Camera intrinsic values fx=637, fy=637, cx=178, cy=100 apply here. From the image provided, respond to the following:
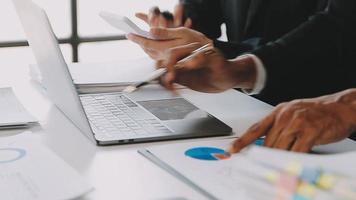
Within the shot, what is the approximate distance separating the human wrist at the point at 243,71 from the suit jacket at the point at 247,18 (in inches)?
12.6

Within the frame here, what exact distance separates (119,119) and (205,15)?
873 millimetres

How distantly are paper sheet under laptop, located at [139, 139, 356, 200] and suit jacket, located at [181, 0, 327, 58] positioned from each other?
2.35ft

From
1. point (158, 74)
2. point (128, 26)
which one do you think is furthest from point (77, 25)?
point (158, 74)

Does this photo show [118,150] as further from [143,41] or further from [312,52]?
[312,52]

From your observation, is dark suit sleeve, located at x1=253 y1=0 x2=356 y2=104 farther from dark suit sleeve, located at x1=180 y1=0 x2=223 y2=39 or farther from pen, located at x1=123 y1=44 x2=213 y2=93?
dark suit sleeve, located at x1=180 y1=0 x2=223 y2=39

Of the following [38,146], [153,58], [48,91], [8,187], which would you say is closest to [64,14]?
[153,58]

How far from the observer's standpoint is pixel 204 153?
114cm

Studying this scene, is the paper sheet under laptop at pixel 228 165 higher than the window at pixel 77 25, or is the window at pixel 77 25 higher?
the paper sheet under laptop at pixel 228 165

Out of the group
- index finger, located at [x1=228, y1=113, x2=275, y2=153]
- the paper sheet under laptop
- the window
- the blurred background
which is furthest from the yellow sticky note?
the window

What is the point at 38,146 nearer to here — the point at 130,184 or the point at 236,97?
the point at 130,184

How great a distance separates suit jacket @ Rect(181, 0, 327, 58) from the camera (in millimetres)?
1851

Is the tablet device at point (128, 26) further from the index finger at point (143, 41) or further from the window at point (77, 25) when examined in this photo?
the window at point (77, 25)

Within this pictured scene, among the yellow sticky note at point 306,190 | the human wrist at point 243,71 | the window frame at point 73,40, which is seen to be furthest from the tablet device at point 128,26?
the window frame at point 73,40

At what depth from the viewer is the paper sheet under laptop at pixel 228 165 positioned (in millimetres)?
730
